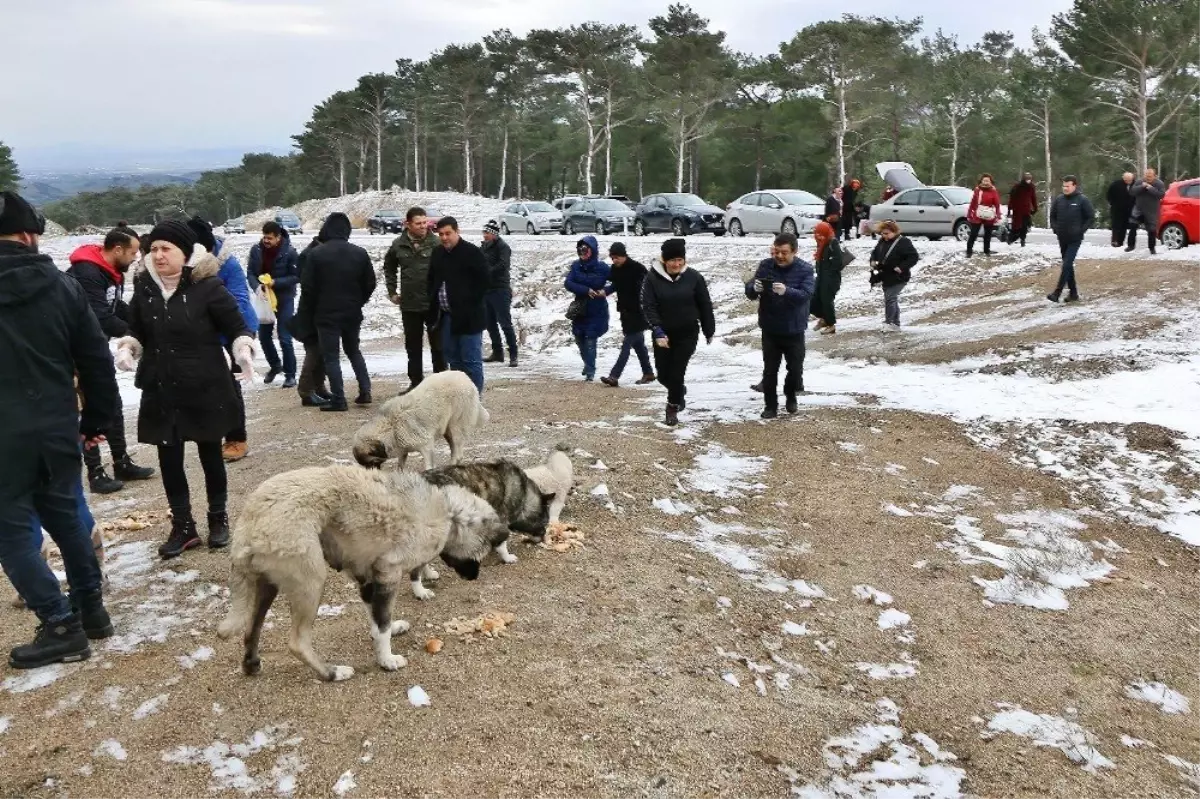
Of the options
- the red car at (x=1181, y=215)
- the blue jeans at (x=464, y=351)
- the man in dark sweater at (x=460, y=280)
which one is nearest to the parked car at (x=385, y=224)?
the red car at (x=1181, y=215)

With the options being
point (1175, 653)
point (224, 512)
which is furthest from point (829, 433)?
point (224, 512)

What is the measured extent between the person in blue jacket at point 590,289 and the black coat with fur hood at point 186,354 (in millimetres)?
6323

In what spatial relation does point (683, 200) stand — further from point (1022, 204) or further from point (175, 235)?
point (175, 235)

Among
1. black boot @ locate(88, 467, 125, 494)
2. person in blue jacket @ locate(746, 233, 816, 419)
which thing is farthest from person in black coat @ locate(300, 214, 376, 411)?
person in blue jacket @ locate(746, 233, 816, 419)

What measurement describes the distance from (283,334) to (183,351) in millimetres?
6711

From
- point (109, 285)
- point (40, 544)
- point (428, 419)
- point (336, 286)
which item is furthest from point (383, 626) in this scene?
point (336, 286)

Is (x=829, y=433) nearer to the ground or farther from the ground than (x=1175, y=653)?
farther from the ground

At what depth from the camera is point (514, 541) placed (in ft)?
17.6

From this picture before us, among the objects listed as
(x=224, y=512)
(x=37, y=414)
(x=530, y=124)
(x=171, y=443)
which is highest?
(x=530, y=124)

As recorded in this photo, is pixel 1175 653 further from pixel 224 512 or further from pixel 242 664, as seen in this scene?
pixel 224 512

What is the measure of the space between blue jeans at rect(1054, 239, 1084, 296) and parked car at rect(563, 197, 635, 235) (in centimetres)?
1835

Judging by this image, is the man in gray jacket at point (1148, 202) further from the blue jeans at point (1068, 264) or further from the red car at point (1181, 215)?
the blue jeans at point (1068, 264)

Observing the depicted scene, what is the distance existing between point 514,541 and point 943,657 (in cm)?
256

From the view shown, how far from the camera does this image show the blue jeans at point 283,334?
10.8m
